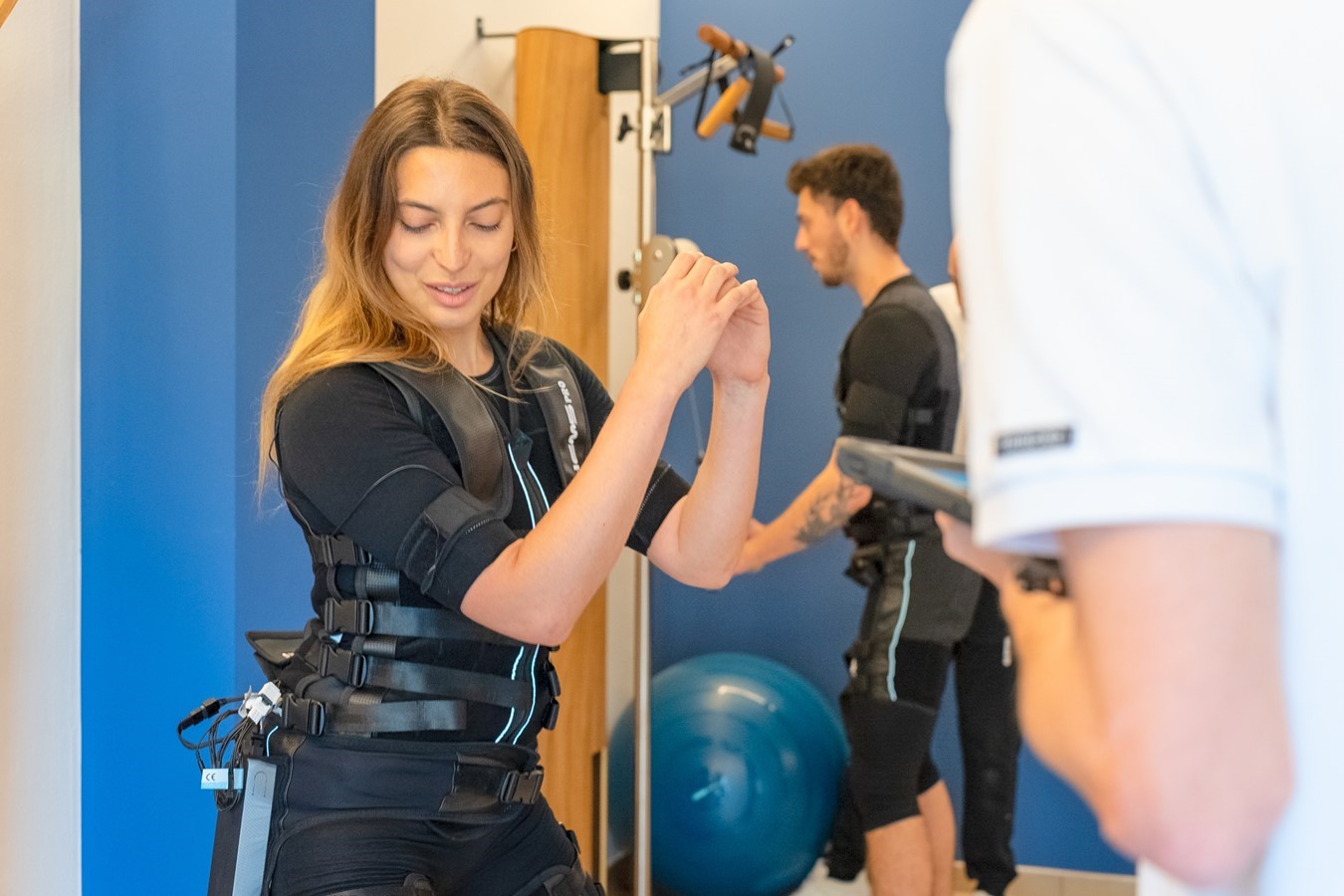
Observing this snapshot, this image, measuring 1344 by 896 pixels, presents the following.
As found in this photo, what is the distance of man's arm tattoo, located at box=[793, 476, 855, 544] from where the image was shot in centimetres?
302

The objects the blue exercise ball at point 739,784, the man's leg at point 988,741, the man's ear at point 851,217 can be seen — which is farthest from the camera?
the blue exercise ball at point 739,784

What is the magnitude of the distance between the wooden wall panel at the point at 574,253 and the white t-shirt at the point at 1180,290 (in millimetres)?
2813

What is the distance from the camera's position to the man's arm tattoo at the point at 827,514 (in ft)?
9.91

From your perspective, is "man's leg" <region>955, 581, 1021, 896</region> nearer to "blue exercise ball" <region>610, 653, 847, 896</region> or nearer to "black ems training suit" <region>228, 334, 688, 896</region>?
"blue exercise ball" <region>610, 653, 847, 896</region>

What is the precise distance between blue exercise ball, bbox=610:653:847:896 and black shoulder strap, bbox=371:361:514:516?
6.74 feet

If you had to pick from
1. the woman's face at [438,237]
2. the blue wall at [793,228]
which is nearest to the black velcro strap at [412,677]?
the woman's face at [438,237]

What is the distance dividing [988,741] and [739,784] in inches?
24.7

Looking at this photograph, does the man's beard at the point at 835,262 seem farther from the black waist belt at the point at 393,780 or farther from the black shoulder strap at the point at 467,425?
the black waist belt at the point at 393,780

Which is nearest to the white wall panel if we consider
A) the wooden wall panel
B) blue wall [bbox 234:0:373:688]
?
blue wall [bbox 234:0:373:688]

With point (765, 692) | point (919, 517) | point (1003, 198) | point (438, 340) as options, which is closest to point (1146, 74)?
point (1003, 198)

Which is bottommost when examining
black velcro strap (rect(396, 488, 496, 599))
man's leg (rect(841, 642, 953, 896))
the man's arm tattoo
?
man's leg (rect(841, 642, 953, 896))

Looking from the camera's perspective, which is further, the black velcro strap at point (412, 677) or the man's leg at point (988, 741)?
the man's leg at point (988, 741)

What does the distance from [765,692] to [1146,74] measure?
319 cm

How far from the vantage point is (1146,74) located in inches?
21.0
